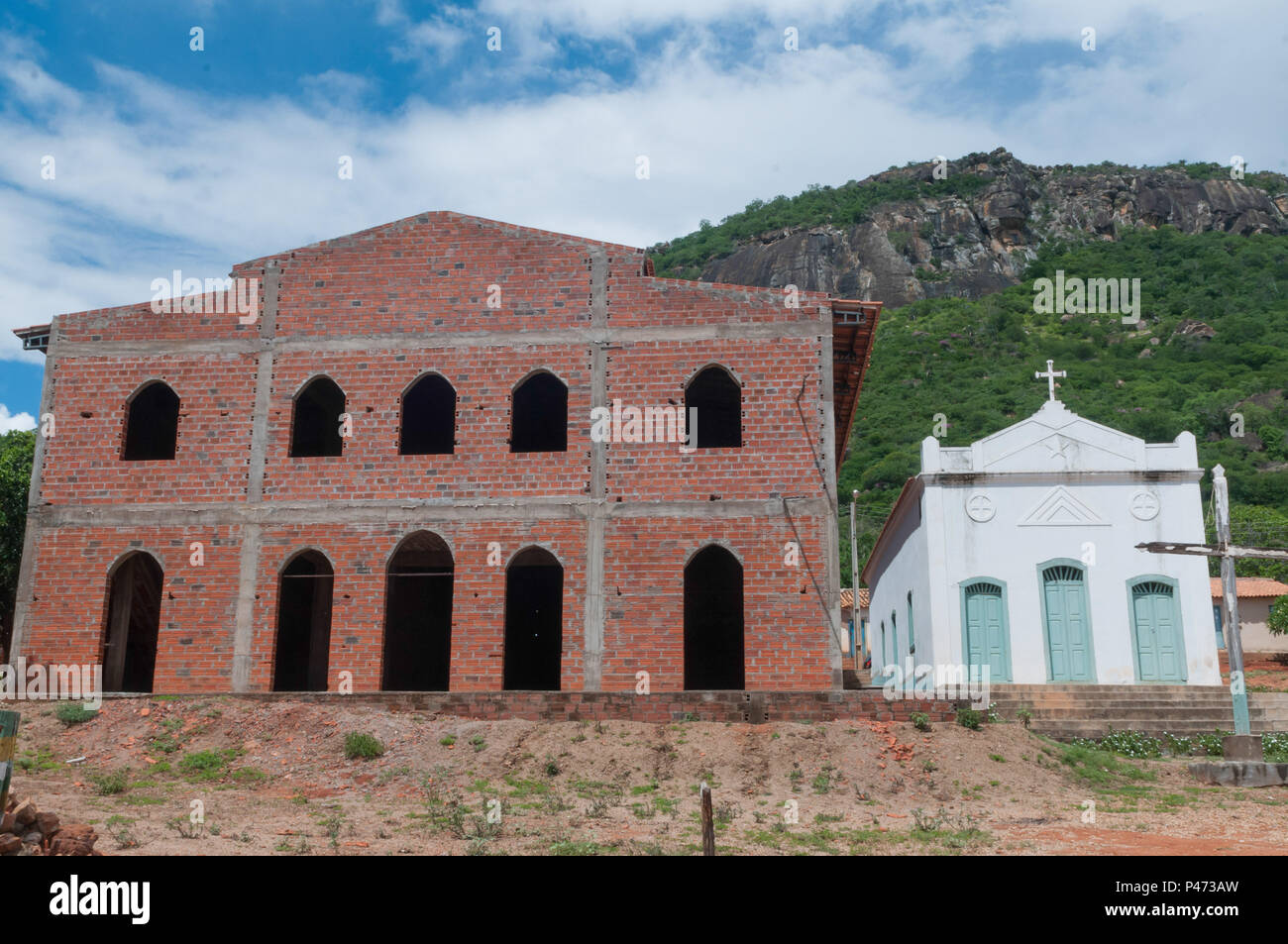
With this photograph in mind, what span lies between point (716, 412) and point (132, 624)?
38.3 ft

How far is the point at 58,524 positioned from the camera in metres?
18.1

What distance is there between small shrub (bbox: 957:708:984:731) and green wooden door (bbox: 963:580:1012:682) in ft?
18.0

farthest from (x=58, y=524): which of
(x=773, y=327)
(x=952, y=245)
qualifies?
(x=952, y=245)

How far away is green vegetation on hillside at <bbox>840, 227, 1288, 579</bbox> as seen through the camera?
5062cm

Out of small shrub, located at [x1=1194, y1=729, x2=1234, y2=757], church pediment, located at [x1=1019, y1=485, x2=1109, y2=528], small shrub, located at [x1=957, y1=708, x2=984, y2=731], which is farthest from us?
church pediment, located at [x1=1019, y1=485, x2=1109, y2=528]

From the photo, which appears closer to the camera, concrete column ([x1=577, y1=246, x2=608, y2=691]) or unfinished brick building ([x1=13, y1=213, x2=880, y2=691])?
concrete column ([x1=577, y1=246, x2=608, y2=691])

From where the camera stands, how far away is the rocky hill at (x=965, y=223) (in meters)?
82.9

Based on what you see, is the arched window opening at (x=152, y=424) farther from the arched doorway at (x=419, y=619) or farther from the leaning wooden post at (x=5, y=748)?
the leaning wooden post at (x=5, y=748)

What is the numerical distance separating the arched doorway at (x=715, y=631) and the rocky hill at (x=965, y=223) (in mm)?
61501

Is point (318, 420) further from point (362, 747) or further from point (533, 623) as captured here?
point (362, 747)

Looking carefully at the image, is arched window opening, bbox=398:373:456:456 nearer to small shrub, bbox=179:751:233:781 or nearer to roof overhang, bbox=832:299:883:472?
roof overhang, bbox=832:299:883:472

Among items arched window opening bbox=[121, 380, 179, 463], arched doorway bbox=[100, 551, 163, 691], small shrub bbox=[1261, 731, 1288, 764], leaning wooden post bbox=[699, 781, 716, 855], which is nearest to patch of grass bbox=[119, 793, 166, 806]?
arched doorway bbox=[100, 551, 163, 691]
